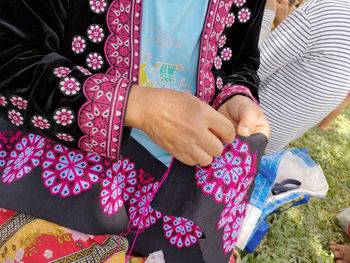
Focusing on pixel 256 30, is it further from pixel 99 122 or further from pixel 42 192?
pixel 42 192

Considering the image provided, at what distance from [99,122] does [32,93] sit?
17 centimetres

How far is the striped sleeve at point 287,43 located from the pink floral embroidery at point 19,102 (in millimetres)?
1138

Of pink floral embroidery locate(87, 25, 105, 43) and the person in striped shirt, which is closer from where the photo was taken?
pink floral embroidery locate(87, 25, 105, 43)

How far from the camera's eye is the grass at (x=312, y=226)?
172cm

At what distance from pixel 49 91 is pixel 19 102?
9 centimetres

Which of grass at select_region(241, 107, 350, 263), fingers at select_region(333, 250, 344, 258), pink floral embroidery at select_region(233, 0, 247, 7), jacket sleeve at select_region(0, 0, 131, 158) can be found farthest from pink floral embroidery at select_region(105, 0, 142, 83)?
fingers at select_region(333, 250, 344, 258)

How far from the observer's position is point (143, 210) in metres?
0.92

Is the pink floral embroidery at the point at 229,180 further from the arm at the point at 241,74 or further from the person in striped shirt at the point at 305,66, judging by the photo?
the person in striped shirt at the point at 305,66

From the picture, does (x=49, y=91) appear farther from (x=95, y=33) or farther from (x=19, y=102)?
(x=95, y=33)

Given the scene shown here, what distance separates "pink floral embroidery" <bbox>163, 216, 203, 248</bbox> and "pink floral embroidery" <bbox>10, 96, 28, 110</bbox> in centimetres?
57

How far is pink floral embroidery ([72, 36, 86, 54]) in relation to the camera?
2.53 ft

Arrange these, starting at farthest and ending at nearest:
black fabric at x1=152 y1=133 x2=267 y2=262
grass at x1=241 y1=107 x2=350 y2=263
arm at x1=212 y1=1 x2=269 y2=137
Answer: grass at x1=241 y1=107 x2=350 y2=263
arm at x1=212 y1=1 x2=269 y2=137
black fabric at x1=152 y1=133 x2=267 y2=262

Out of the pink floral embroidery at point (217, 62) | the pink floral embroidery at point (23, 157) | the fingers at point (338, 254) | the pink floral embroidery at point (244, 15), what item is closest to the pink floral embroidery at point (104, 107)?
the pink floral embroidery at point (23, 157)

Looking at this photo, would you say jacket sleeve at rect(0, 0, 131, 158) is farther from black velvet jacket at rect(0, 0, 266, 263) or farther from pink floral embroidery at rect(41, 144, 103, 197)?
pink floral embroidery at rect(41, 144, 103, 197)
